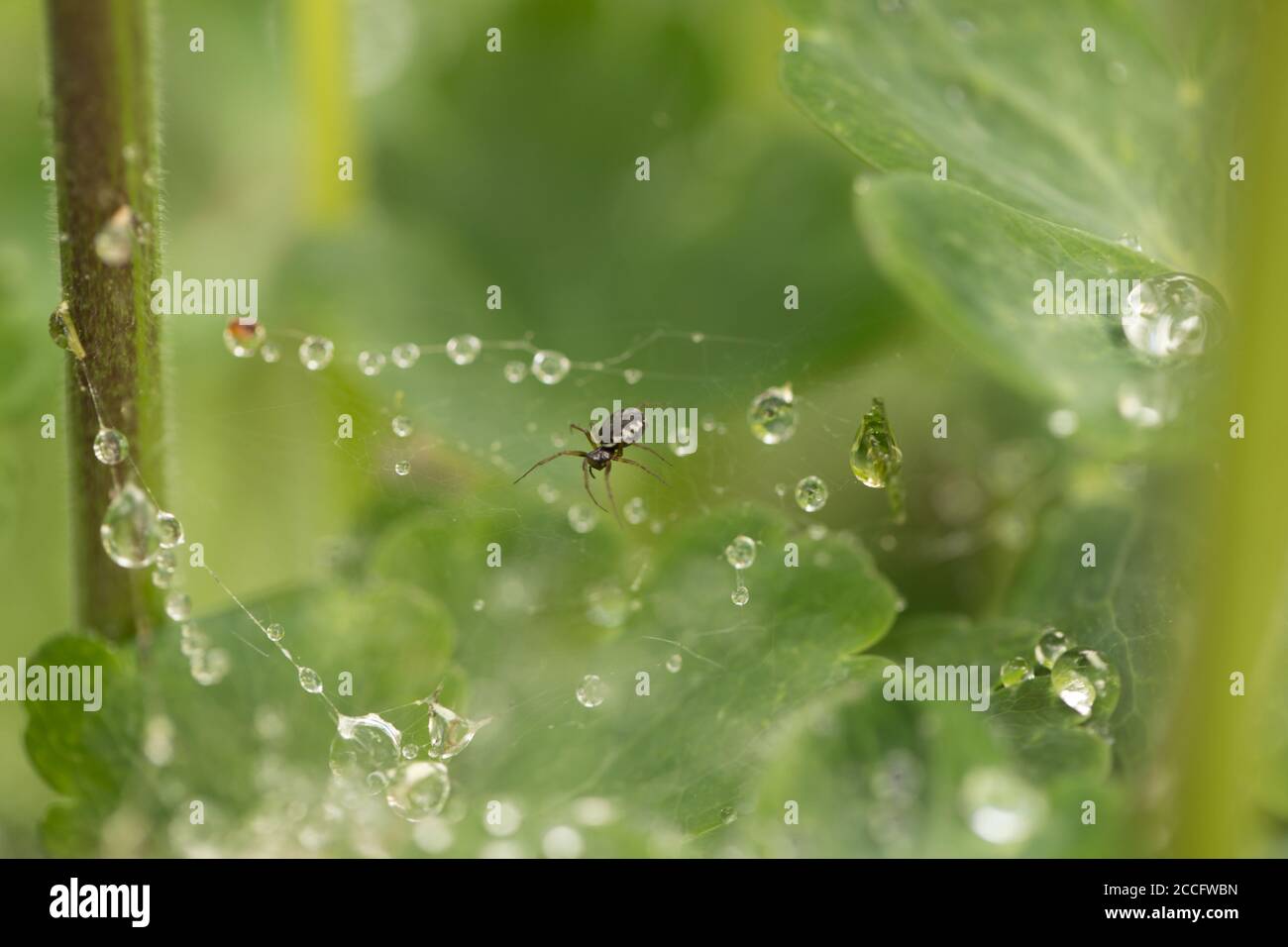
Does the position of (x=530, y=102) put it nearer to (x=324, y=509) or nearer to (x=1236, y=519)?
(x=324, y=509)

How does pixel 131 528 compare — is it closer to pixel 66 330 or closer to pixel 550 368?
pixel 66 330

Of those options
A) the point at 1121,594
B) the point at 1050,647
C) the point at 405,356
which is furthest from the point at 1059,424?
the point at 405,356

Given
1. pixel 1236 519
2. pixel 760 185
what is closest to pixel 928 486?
pixel 760 185

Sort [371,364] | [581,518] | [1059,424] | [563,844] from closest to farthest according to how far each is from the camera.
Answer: [563,844]
[581,518]
[371,364]
[1059,424]

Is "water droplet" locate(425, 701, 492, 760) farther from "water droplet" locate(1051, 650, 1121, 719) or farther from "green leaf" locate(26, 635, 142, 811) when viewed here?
"water droplet" locate(1051, 650, 1121, 719)

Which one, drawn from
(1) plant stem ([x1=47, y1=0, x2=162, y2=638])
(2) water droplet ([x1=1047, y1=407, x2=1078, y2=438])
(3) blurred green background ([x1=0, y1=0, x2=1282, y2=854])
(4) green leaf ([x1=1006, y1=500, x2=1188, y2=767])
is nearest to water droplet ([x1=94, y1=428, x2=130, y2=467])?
(1) plant stem ([x1=47, y1=0, x2=162, y2=638])

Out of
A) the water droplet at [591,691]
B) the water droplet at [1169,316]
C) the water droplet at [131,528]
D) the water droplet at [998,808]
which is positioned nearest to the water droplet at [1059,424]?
the water droplet at [1169,316]
